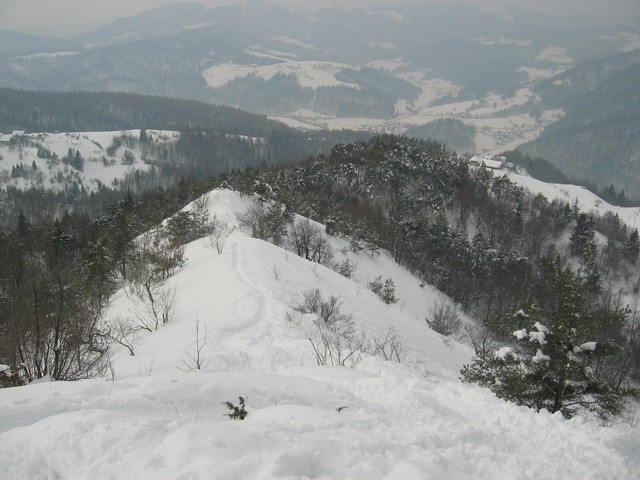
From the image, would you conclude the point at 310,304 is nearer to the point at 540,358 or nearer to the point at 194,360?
the point at 194,360

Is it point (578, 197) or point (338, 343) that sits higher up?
point (338, 343)

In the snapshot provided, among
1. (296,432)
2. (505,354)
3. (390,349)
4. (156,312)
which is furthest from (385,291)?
(296,432)

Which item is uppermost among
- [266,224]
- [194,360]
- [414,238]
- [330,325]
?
[194,360]

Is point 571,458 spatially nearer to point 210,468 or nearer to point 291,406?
point 291,406

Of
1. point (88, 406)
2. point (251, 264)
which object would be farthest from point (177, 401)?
point (251, 264)

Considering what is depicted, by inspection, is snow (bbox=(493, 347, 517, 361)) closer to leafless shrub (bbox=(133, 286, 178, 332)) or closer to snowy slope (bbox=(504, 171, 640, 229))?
leafless shrub (bbox=(133, 286, 178, 332))

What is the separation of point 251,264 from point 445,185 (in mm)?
66446

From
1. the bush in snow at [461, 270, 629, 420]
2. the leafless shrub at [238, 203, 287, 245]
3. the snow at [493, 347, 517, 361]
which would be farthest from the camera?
the leafless shrub at [238, 203, 287, 245]

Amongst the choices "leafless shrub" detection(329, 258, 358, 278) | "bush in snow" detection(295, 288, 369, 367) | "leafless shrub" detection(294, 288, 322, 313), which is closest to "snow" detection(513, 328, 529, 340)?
"bush in snow" detection(295, 288, 369, 367)

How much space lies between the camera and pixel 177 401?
301 inches

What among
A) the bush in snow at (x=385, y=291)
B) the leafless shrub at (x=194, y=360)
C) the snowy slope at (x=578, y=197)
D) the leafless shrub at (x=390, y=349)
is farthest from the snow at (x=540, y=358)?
the snowy slope at (x=578, y=197)

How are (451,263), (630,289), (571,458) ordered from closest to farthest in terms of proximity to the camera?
(571,458) < (451,263) < (630,289)

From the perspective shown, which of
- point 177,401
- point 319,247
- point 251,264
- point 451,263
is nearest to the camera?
point 177,401

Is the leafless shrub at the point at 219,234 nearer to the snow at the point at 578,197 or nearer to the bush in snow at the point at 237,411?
the bush in snow at the point at 237,411
